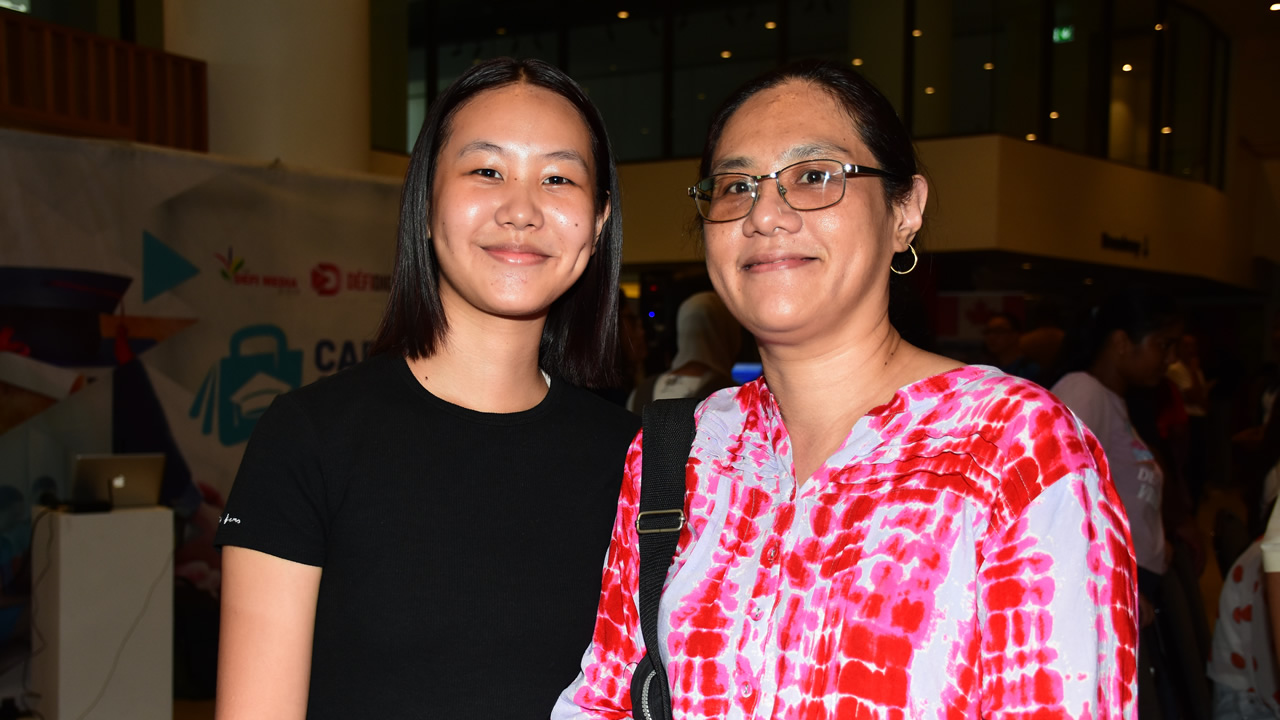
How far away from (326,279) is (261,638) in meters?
3.96

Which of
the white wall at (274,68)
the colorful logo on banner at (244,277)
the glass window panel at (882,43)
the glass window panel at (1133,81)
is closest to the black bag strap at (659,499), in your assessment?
the colorful logo on banner at (244,277)

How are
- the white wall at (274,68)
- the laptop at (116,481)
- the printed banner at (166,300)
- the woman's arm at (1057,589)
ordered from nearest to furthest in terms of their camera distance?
1. the woman's arm at (1057,589)
2. the laptop at (116,481)
3. the printed banner at (166,300)
4. the white wall at (274,68)

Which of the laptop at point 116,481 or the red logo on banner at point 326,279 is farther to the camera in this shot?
the red logo on banner at point 326,279

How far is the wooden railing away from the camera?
6609mm

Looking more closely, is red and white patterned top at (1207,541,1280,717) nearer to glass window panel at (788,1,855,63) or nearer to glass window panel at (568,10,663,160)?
glass window panel at (788,1,855,63)

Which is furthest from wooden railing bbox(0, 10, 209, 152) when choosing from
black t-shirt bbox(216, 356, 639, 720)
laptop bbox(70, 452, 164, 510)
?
black t-shirt bbox(216, 356, 639, 720)

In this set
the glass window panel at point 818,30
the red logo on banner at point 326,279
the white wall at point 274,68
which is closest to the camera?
the red logo on banner at point 326,279

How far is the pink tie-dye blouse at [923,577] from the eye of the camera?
3.25 ft

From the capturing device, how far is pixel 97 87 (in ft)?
23.3

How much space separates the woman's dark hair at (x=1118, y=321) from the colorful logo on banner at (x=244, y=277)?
3.65m

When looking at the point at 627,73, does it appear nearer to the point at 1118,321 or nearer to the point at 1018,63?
the point at 1018,63

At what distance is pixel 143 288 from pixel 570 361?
3.42 m

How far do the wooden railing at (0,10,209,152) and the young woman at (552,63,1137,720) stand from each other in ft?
20.7

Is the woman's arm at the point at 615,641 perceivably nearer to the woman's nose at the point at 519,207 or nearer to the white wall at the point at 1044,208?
the woman's nose at the point at 519,207
